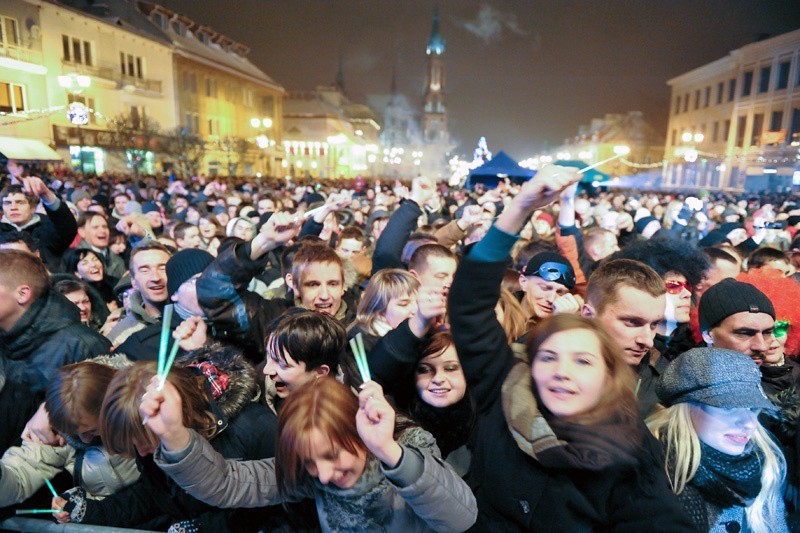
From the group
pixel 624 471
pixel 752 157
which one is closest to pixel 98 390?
pixel 624 471

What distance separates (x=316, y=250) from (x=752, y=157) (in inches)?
1943

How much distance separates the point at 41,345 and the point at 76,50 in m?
34.1

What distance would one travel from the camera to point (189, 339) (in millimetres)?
2607

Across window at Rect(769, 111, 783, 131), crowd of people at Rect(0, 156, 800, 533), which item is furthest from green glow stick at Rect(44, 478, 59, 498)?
window at Rect(769, 111, 783, 131)

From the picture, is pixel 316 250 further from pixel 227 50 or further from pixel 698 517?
pixel 227 50

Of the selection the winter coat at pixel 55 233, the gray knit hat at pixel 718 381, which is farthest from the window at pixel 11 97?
the gray knit hat at pixel 718 381

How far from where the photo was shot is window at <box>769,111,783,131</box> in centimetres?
4062

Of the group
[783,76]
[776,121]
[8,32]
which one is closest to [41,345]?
[8,32]

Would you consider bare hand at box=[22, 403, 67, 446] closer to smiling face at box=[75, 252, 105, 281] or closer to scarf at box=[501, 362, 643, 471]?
scarf at box=[501, 362, 643, 471]

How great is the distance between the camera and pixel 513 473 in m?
1.68

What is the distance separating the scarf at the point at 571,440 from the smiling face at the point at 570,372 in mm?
59

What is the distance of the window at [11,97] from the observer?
941 inches

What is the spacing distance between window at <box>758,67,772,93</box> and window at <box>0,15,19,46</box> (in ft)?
177

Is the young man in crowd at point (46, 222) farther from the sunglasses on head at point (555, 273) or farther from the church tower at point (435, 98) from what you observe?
the church tower at point (435, 98)
